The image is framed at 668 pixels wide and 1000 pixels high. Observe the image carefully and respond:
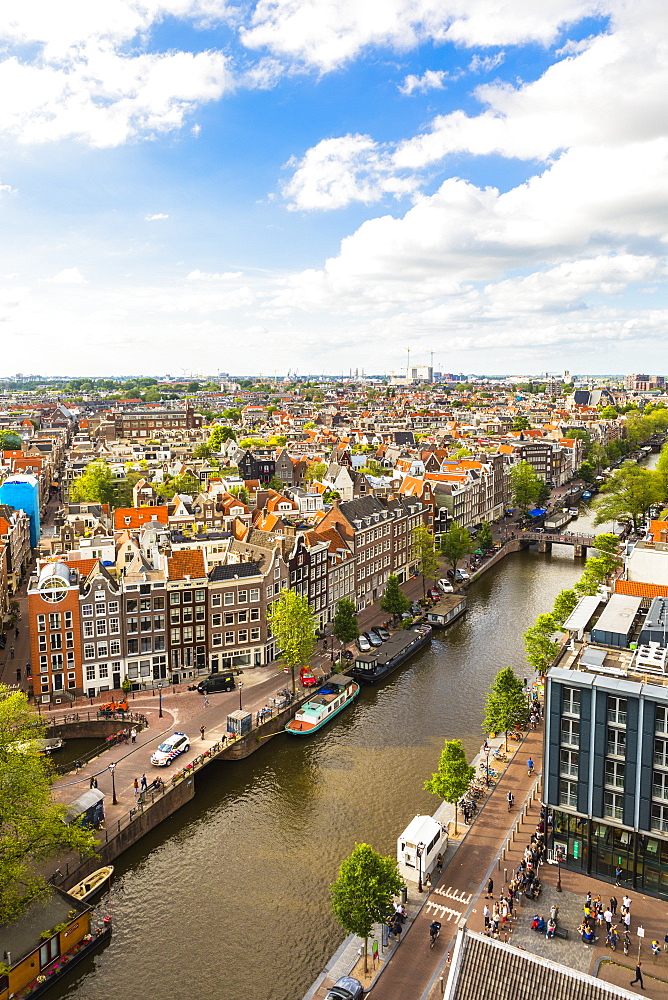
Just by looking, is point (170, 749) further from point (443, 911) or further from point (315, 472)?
point (315, 472)

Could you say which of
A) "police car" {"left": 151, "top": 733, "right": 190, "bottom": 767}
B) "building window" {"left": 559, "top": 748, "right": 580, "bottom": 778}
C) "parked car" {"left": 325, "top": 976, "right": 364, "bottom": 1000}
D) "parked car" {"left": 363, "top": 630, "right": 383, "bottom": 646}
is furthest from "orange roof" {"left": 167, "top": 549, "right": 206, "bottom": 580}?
"parked car" {"left": 325, "top": 976, "right": 364, "bottom": 1000}

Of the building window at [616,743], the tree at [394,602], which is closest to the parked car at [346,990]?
the building window at [616,743]

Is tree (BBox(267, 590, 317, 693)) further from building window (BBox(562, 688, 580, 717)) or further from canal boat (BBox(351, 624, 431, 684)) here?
building window (BBox(562, 688, 580, 717))

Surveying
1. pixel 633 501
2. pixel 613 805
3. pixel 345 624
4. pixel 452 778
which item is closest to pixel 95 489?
pixel 345 624

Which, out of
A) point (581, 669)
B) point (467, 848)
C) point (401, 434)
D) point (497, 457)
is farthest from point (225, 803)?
point (401, 434)

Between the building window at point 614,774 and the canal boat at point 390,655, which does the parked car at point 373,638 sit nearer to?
the canal boat at point 390,655
